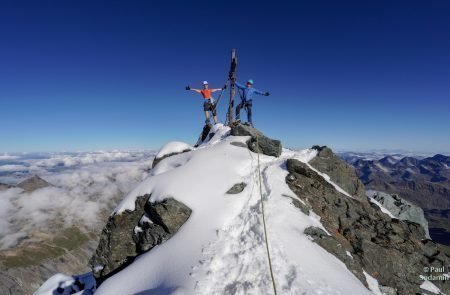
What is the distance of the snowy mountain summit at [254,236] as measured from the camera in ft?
42.3

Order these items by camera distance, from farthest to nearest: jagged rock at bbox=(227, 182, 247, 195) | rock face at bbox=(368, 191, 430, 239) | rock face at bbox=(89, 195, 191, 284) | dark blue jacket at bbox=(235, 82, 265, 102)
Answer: rock face at bbox=(368, 191, 430, 239), dark blue jacket at bbox=(235, 82, 265, 102), jagged rock at bbox=(227, 182, 247, 195), rock face at bbox=(89, 195, 191, 284)

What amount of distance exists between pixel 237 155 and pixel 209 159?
253cm

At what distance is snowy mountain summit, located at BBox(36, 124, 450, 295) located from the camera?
508 inches

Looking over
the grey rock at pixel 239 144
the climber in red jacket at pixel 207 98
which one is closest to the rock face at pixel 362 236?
the grey rock at pixel 239 144

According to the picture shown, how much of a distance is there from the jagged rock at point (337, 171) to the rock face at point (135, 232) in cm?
1341

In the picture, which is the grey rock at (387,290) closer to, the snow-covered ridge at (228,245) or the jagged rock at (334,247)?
the jagged rock at (334,247)

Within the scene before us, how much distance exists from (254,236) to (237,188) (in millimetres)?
4830

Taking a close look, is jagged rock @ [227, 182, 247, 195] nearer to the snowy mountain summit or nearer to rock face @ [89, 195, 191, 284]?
the snowy mountain summit

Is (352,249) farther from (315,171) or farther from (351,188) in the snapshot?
(351,188)

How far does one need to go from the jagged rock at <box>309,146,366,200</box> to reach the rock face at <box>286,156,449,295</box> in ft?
0.34

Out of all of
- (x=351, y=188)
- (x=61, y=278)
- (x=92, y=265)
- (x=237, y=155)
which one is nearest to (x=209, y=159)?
(x=237, y=155)

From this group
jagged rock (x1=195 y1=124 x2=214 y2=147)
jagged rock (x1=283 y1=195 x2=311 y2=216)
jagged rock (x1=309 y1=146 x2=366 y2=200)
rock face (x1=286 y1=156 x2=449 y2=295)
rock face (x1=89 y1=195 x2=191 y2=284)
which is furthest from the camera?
jagged rock (x1=195 y1=124 x2=214 y2=147)

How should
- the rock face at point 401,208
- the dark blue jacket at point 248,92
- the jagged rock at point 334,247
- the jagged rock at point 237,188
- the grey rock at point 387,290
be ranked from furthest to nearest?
the rock face at point 401,208, the dark blue jacket at point 248,92, the jagged rock at point 237,188, the grey rock at point 387,290, the jagged rock at point 334,247

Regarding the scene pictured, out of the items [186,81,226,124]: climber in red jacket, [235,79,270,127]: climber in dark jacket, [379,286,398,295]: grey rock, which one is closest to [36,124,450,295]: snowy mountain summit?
[379,286,398,295]: grey rock
